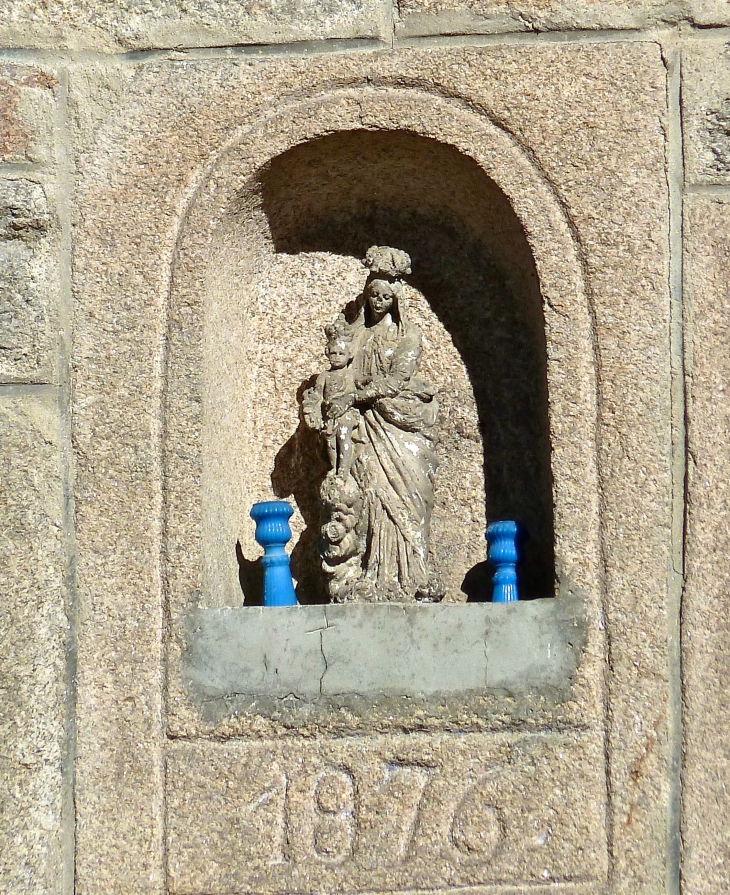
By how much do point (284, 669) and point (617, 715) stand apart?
831 mm

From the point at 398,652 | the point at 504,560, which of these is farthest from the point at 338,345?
the point at 398,652

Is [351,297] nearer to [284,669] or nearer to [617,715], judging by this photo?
[284,669]

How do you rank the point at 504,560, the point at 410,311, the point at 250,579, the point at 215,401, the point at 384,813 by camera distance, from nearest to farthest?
1. the point at 384,813
2. the point at 504,560
3. the point at 215,401
4. the point at 250,579
5. the point at 410,311

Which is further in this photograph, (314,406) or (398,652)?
(314,406)

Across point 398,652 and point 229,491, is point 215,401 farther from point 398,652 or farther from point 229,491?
point 398,652

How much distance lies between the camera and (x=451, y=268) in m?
3.57

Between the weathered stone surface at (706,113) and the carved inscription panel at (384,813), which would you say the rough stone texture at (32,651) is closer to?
the carved inscription panel at (384,813)

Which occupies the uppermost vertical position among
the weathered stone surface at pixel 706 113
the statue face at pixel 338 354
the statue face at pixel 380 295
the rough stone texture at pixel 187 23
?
the rough stone texture at pixel 187 23

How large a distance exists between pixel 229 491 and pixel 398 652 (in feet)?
2.17

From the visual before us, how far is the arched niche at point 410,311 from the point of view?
313 cm

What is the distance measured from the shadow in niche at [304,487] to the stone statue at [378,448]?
0.17m

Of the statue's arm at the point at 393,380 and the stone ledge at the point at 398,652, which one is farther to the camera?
the statue's arm at the point at 393,380

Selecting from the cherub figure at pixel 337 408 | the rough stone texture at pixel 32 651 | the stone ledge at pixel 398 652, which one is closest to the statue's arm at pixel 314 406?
the cherub figure at pixel 337 408

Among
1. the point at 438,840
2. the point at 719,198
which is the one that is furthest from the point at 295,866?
the point at 719,198
